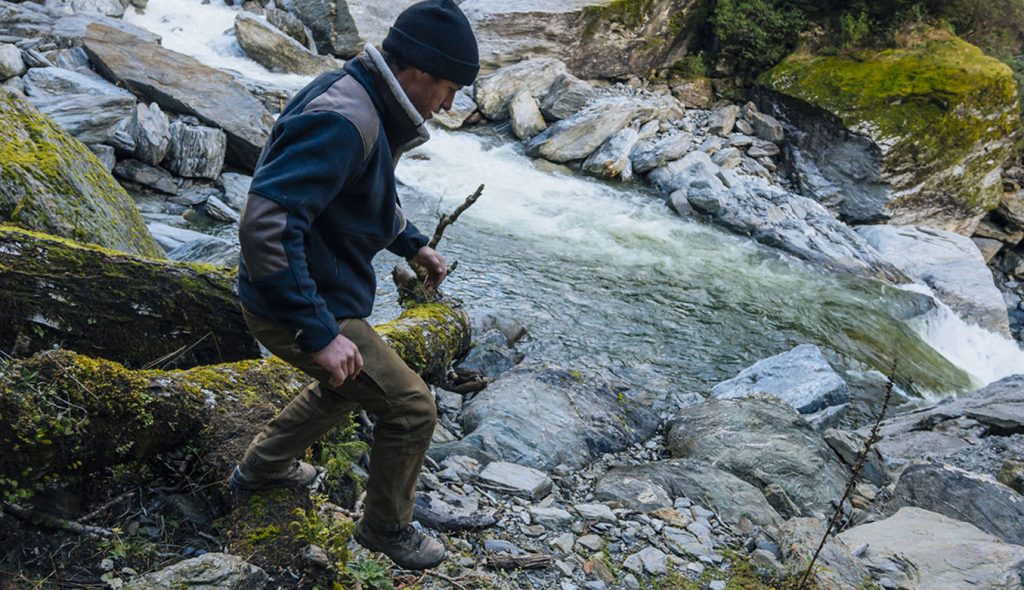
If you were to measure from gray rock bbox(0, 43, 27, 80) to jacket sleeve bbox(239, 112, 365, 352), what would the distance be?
37.2ft

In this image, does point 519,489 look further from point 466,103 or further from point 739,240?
point 466,103

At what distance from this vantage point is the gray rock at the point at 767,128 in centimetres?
1981

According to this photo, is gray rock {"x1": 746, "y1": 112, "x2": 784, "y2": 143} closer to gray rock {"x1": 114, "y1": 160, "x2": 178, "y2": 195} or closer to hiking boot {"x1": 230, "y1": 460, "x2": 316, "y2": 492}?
gray rock {"x1": 114, "y1": 160, "x2": 178, "y2": 195}

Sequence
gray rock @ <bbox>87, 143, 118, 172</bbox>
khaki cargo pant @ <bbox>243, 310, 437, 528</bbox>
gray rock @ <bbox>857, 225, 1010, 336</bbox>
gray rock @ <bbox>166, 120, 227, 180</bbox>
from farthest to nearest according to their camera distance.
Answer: gray rock @ <bbox>857, 225, 1010, 336</bbox>, gray rock @ <bbox>166, 120, 227, 180</bbox>, gray rock @ <bbox>87, 143, 118, 172</bbox>, khaki cargo pant @ <bbox>243, 310, 437, 528</bbox>

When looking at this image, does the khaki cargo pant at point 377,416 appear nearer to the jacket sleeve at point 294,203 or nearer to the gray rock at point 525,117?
the jacket sleeve at point 294,203

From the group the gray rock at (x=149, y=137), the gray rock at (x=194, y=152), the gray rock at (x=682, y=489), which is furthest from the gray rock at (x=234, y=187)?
the gray rock at (x=682, y=489)

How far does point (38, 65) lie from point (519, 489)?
38.8 ft

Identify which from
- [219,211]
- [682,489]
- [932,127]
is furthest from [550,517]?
[932,127]

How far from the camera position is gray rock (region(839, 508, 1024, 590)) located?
4.21m

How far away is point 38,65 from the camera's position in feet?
40.6

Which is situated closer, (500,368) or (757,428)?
(757,428)

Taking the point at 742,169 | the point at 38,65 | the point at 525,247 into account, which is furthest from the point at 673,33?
the point at 38,65

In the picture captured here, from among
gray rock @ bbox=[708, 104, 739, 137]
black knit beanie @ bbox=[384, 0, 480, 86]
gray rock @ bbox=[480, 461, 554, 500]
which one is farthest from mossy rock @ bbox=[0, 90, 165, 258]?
gray rock @ bbox=[708, 104, 739, 137]

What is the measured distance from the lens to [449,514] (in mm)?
4059
